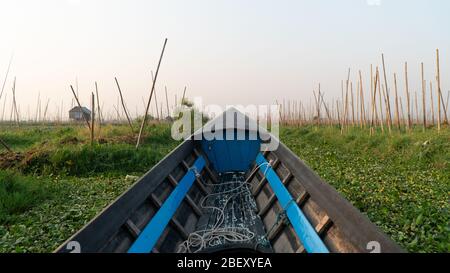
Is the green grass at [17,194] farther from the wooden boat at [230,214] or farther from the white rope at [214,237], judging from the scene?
the white rope at [214,237]

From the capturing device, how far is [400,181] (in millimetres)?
5367

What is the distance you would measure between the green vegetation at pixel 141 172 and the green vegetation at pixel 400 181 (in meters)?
0.01

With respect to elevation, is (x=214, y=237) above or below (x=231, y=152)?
below

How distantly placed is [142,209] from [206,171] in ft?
7.37

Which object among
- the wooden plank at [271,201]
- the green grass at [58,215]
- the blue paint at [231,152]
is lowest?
the green grass at [58,215]

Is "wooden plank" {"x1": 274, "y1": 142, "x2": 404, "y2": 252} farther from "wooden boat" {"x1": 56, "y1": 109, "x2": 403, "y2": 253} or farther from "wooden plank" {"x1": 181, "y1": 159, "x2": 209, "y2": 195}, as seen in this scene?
"wooden plank" {"x1": 181, "y1": 159, "x2": 209, "y2": 195}

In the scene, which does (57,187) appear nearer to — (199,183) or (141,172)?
(141,172)

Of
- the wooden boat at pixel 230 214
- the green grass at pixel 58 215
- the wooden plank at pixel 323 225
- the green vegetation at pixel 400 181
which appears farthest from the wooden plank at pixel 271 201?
the green grass at pixel 58 215

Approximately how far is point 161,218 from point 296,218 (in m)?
1.09

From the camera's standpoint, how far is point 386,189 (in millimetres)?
4816

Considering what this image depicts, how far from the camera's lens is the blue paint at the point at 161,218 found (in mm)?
2351

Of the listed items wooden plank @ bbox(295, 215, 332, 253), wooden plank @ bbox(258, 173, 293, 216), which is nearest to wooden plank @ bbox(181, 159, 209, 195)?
wooden plank @ bbox(258, 173, 293, 216)

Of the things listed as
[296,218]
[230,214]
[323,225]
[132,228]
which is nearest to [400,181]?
[230,214]
